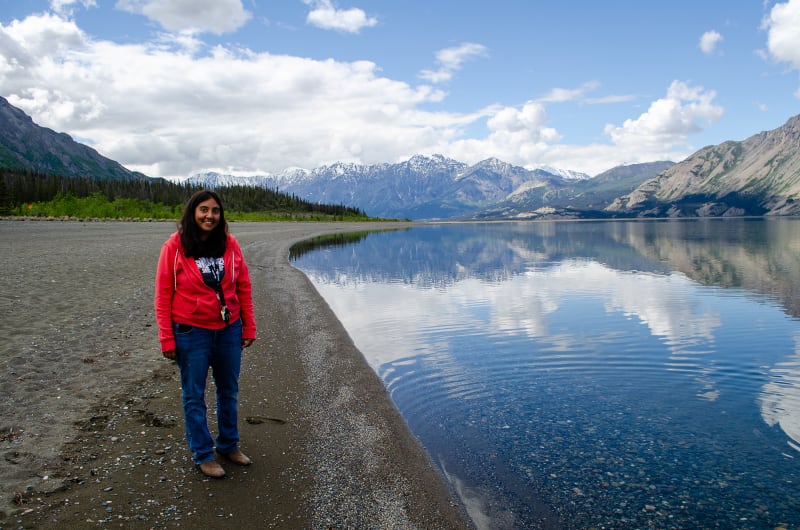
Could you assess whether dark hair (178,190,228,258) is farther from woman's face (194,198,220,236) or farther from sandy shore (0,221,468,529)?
sandy shore (0,221,468,529)

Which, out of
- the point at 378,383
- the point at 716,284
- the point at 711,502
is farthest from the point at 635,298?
the point at 711,502

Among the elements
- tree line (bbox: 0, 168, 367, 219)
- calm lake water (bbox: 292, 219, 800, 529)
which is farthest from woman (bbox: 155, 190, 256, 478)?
tree line (bbox: 0, 168, 367, 219)

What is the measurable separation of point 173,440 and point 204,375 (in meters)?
1.79

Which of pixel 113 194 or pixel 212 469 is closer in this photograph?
pixel 212 469

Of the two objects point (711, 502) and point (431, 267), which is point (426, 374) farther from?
point (431, 267)

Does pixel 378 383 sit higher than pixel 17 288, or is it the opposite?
pixel 17 288

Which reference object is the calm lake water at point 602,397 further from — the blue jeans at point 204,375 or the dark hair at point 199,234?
the dark hair at point 199,234

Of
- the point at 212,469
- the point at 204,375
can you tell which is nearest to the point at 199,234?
the point at 204,375

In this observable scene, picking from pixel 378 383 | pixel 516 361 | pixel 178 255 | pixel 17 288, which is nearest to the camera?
pixel 178 255

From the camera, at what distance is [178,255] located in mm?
6191

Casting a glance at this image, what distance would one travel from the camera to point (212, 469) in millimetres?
6602

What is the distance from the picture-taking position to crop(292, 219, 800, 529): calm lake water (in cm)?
729

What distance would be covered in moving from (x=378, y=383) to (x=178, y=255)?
679 cm

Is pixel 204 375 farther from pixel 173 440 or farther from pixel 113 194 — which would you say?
pixel 113 194
